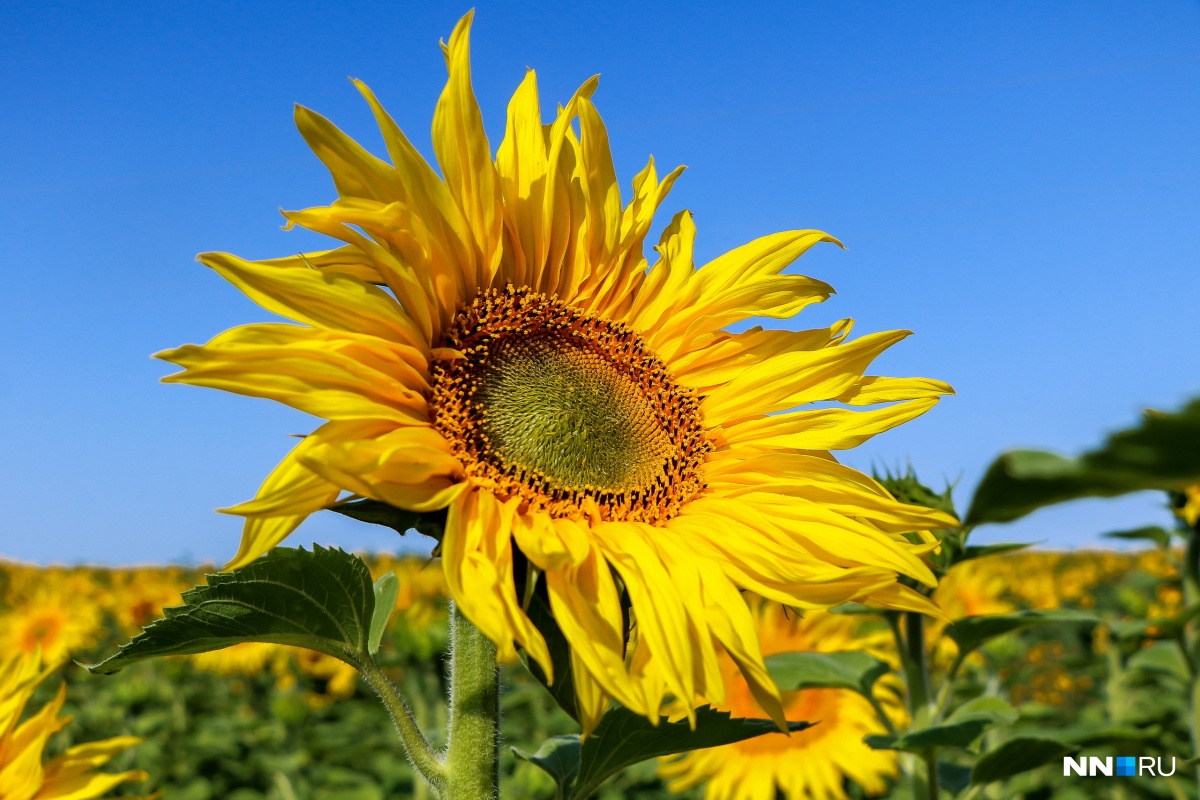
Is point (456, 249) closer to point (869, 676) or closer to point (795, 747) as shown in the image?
point (869, 676)

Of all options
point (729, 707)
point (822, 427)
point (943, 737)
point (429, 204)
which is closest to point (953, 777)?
point (729, 707)

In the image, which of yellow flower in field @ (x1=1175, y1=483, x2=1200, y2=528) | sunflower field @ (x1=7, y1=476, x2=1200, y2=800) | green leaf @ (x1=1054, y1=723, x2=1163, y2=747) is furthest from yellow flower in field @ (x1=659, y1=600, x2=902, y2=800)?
yellow flower in field @ (x1=1175, y1=483, x2=1200, y2=528)

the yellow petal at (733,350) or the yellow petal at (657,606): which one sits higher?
the yellow petal at (733,350)

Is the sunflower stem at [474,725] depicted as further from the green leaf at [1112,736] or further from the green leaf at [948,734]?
the green leaf at [1112,736]

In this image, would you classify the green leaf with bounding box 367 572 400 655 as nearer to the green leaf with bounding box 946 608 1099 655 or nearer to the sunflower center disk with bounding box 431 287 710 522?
the sunflower center disk with bounding box 431 287 710 522

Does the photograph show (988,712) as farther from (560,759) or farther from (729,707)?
(729,707)

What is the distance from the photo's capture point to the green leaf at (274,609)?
1.35 m

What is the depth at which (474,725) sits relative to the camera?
1.33 metres

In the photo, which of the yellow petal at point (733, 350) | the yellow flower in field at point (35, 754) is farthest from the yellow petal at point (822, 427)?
the yellow flower in field at point (35, 754)

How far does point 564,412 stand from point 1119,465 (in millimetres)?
1224

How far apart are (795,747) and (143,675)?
7.05 meters

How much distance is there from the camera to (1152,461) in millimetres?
492

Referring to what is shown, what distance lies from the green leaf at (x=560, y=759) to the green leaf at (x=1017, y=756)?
108 cm

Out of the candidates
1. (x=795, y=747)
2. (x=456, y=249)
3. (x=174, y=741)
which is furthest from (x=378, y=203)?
(x=174, y=741)
